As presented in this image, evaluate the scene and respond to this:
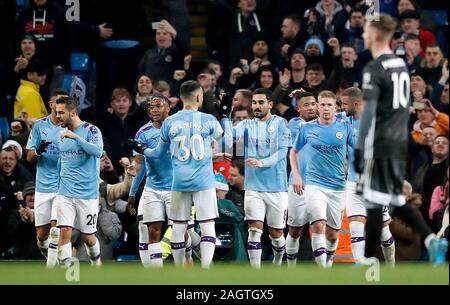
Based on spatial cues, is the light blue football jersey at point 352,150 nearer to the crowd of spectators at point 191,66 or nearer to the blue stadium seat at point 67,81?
the crowd of spectators at point 191,66

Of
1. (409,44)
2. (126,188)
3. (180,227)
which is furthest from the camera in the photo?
(409,44)

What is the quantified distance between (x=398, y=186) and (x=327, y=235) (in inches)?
173

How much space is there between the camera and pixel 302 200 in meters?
17.5

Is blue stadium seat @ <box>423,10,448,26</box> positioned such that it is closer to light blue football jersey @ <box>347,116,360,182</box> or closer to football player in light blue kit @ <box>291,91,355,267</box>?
light blue football jersey @ <box>347,116,360,182</box>

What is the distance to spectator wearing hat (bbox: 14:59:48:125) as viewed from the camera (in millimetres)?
21125

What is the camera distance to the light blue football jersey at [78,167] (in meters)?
17.0

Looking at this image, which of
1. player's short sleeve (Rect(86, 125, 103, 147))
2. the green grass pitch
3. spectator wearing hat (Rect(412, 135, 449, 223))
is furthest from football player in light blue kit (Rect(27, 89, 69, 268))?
spectator wearing hat (Rect(412, 135, 449, 223))

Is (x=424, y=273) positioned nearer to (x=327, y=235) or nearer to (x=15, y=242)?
(x=327, y=235)

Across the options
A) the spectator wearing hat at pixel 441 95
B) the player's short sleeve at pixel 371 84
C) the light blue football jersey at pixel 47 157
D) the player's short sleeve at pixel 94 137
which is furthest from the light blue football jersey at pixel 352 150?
the player's short sleeve at pixel 371 84

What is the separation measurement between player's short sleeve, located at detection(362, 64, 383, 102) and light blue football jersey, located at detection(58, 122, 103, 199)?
201 inches

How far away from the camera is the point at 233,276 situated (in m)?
14.1

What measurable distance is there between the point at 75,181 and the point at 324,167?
10.0 ft

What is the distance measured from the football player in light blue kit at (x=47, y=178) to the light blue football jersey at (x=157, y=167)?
3.67 feet
